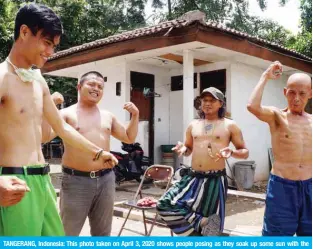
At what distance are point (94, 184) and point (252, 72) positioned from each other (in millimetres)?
6795

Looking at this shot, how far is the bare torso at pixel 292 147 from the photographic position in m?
2.96

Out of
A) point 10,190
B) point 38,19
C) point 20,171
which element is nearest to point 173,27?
point 38,19

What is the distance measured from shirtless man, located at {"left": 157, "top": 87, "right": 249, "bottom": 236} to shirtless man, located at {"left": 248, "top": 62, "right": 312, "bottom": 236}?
18.5 inches

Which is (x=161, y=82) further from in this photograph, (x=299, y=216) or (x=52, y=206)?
(x=52, y=206)

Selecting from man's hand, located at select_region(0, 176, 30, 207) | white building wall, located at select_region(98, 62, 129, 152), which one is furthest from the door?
man's hand, located at select_region(0, 176, 30, 207)

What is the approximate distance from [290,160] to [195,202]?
96cm

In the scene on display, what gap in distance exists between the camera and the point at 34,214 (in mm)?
1928

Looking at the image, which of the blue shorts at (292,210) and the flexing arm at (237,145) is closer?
the blue shorts at (292,210)

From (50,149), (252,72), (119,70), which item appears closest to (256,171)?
(252,72)

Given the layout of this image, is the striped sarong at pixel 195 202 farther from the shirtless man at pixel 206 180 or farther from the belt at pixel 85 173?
the belt at pixel 85 173

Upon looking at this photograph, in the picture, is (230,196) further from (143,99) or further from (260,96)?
(260,96)

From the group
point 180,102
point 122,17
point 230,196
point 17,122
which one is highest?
point 122,17

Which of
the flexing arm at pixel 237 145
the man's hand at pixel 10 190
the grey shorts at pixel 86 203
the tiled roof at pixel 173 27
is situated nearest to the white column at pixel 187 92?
the tiled roof at pixel 173 27

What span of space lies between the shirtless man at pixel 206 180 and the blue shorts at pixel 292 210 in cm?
59
